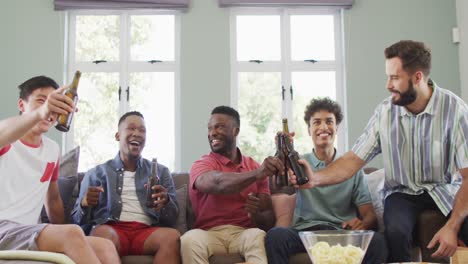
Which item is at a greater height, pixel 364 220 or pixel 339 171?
pixel 339 171

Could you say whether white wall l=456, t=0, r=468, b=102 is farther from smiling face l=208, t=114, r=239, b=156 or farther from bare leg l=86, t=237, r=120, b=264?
bare leg l=86, t=237, r=120, b=264

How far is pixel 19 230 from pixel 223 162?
1.37 meters

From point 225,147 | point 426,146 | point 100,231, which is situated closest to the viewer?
point 426,146

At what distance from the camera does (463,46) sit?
15.3 ft

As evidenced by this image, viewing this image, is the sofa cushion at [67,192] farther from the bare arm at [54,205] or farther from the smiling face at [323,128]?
the smiling face at [323,128]

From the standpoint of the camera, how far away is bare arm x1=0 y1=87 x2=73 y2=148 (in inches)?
70.9

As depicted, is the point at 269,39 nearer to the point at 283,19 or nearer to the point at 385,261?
the point at 283,19

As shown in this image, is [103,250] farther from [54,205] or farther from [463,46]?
[463,46]

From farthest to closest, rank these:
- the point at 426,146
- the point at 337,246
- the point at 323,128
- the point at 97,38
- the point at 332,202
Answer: the point at 97,38, the point at 323,128, the point at 332,202, the point at 426,146, the point at 337,246

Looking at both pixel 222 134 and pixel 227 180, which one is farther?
pixel 222 134

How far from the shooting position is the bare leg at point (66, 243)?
2100 millimetres

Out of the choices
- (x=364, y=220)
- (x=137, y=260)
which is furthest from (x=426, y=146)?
(x=137, y=260)

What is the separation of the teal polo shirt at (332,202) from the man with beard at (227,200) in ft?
0.65

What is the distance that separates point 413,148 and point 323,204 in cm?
58
